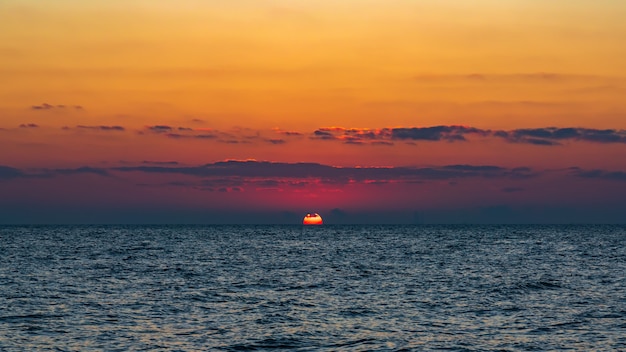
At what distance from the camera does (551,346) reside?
39219 millimetres

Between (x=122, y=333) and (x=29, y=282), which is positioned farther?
(x=29, y=282)

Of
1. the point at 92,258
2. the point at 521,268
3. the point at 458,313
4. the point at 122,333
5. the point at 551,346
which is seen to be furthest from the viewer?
the point at 92,258

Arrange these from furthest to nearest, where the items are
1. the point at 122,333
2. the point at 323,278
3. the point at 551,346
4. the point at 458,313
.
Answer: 1. the point at 323,278
2. the point at 458,313
3. the point at 122,333
4. the point at 551,346

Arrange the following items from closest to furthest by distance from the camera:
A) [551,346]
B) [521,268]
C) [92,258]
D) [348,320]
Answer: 1. [551,346]
2. [348,320]
3. [521,268]
4. [92,258]

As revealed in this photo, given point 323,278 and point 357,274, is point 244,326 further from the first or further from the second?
point 357,274

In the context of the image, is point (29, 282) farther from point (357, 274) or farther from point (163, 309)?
point (357, 274)

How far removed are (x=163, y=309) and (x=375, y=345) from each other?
1771 centimetres

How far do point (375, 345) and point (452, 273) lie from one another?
44792 millimetres

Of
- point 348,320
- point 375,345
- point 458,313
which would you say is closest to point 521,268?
point 458,313

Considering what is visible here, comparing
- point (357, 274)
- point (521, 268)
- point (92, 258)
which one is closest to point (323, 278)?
point (357, 274)

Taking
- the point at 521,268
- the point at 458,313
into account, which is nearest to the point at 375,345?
the point at 458,313

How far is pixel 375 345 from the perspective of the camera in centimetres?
3928

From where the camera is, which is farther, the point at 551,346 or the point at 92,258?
the point at 92,258

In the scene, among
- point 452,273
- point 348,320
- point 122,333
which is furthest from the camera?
point 452,273
